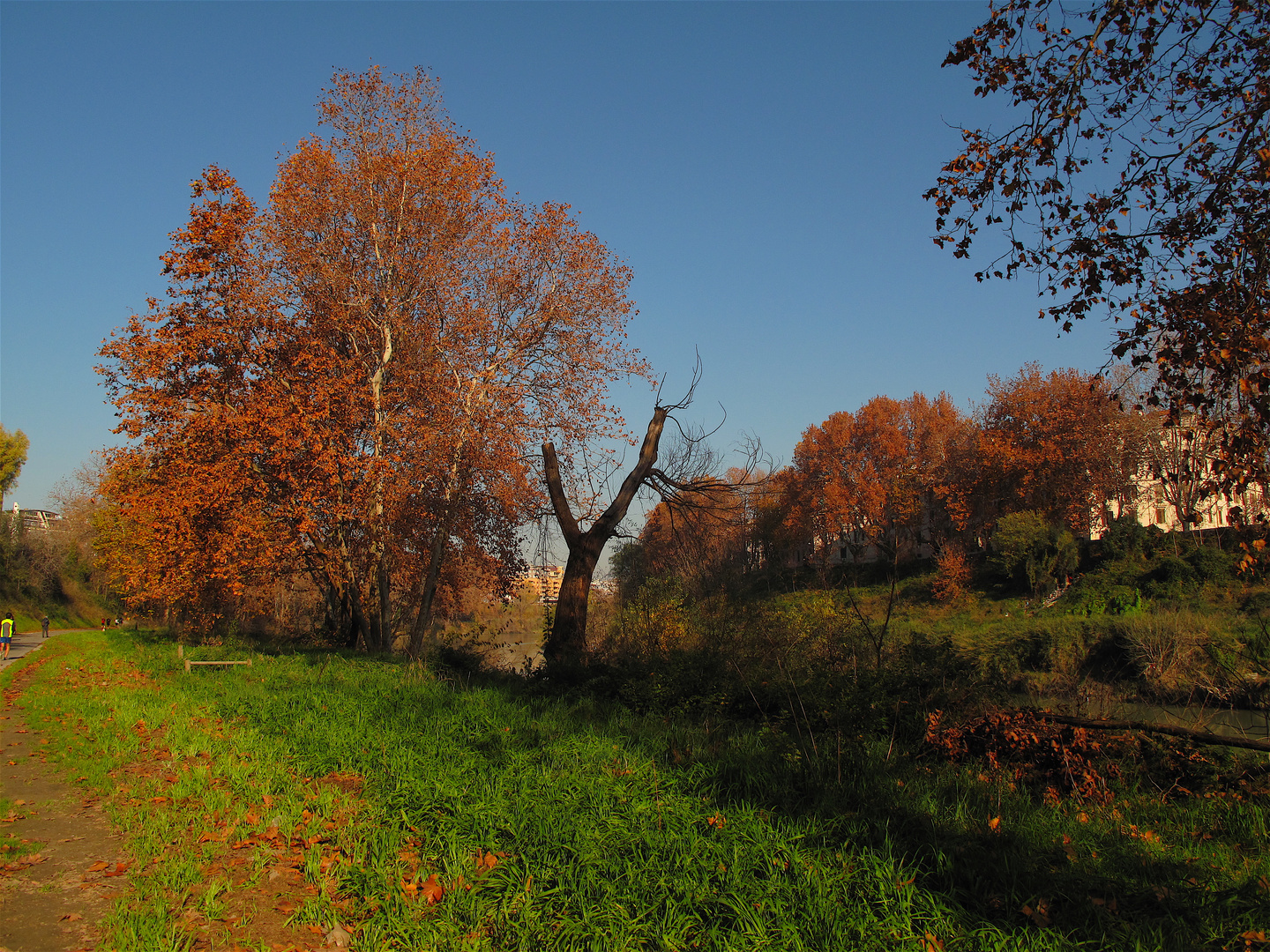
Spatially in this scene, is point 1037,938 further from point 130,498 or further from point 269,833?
point 130,498

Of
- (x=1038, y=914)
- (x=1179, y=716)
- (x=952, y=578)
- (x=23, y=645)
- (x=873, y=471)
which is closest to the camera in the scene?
(x=1038, y=914)

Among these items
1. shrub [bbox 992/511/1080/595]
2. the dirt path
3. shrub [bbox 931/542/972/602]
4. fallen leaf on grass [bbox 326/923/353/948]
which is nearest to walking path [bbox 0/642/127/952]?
the dirt path

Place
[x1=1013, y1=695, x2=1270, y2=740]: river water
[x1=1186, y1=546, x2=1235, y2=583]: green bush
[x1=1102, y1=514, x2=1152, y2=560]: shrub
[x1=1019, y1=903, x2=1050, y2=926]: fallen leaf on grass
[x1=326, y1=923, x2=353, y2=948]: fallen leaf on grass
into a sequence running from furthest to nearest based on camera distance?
1. [x1=1102, y1=514, x2=1152, y2=560]: shrub
2. [x1=1186, y1=546, x2=1235, y2=583]: green bush
3. [x1=1013, y1=695, x2=1270, y2=740]: river water
4. [x1=326, y1=923, x2=353, y2=948]: fallen leaf on grass
5. [x1=1019, y1=903, x2=1050, y2=926]: fallen leaf on grass

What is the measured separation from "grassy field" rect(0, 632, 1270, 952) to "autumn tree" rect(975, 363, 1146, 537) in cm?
3902

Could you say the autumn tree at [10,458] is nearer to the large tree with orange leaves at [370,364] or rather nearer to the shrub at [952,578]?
the large tree with orange leaves at [370,364]

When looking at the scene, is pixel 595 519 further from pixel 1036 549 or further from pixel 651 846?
pixel 1036 549

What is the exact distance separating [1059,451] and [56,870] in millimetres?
45890

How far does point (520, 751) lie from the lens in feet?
23.4

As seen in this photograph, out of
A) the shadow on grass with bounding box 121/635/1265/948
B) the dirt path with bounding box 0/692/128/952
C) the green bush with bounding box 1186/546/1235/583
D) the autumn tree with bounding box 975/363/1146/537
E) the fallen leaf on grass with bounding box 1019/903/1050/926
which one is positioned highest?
the autumn tree with bounding box 975/363/1146/537

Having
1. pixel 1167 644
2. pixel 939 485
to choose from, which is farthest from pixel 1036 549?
pixel 1167 644

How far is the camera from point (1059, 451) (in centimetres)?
4197

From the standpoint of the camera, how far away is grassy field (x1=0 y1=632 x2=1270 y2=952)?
399 cm

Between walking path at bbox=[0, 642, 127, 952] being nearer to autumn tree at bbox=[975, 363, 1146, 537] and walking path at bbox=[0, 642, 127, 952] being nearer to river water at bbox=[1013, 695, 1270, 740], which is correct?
river water at bbox=[1013, 695, 1270, 740]

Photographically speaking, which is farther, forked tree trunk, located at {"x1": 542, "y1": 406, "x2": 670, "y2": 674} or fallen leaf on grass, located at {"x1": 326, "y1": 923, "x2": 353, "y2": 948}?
forked tree trunk, located at {"x1": 542, "y1": 406, "x2": 670, "y2": 674}
